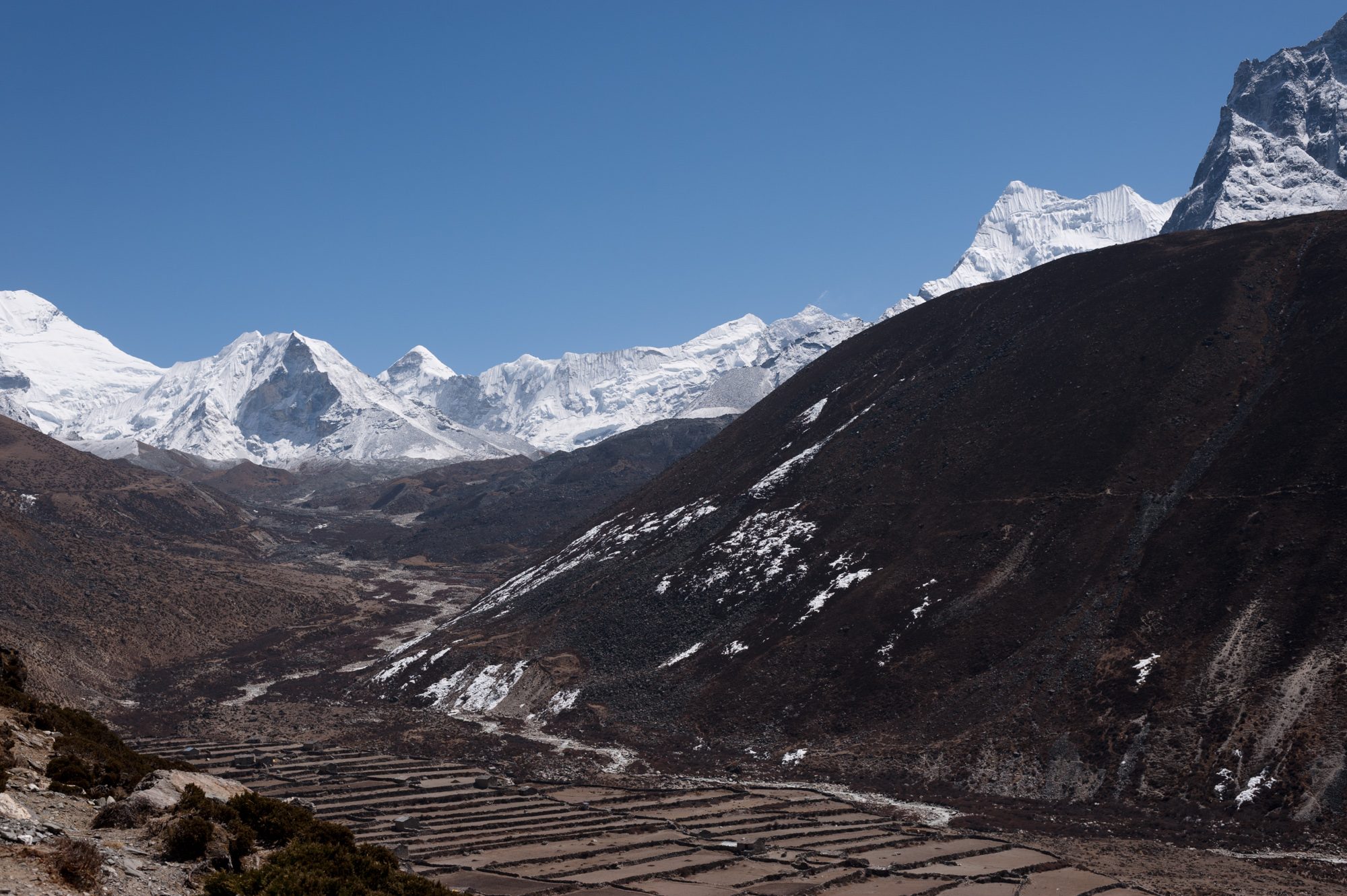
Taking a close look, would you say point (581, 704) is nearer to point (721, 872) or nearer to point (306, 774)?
point (306, 774)

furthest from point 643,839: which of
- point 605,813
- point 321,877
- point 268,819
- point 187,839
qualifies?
point 321,877

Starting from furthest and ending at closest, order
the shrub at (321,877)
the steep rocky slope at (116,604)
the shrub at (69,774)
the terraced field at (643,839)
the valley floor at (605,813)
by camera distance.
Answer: the steep rocky slope at (116,604), the valley floor at (605,813), the terraced field at (643,839), the shrub at (69,774), the shrub at (321,877)

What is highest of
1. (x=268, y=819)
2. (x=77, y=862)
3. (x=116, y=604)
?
(x=77, y=862)

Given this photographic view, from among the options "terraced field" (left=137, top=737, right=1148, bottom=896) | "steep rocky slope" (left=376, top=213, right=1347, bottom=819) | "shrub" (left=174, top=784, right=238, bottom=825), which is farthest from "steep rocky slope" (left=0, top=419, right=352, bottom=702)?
"shrub" (left=174, top=784, right=238, bottom=825)

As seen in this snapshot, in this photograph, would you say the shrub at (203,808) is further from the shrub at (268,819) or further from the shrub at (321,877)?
the shrub at (321,877)

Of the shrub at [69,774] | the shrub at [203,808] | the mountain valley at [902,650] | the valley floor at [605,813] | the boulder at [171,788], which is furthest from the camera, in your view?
the mountain valley at [902,650]

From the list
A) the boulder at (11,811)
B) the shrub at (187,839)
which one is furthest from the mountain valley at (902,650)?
the shrub at (187,839)

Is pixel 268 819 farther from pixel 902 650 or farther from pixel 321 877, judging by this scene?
pixel 902 650
